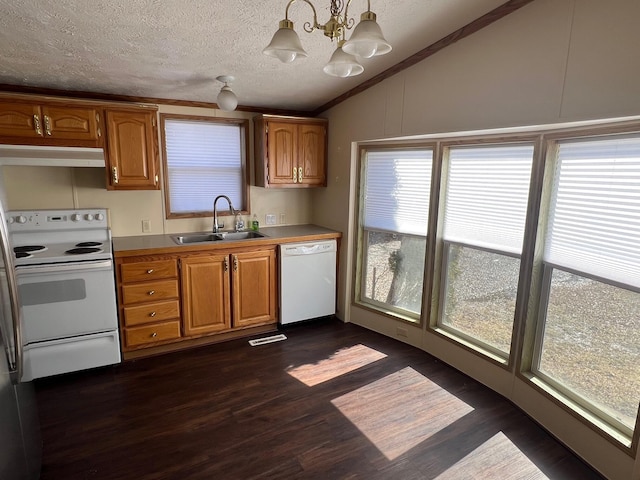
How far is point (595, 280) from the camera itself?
210cm

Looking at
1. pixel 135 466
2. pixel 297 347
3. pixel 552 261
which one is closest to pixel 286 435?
pixel 135 466

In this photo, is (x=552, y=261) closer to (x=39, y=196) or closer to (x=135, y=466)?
(x=135, y=466)

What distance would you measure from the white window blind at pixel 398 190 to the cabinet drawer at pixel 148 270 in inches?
74.6

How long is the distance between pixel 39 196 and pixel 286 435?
9.10 feet

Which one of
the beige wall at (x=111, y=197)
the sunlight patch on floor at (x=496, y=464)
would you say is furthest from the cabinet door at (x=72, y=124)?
the sunlight patch on floor at (x=496, y=464)

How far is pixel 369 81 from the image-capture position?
10.7 ft

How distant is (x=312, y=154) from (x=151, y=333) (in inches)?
90.9

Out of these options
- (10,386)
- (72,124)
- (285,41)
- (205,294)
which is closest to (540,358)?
(285,41)

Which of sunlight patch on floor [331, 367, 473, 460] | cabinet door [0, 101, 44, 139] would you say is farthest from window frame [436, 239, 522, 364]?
cabinet door [0, 101, 44, 139]

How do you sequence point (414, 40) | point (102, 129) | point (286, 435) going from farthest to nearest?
point (102, 129), point (414, 40), point (286, 435)

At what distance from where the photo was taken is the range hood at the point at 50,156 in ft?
8.39

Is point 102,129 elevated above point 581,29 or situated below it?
below

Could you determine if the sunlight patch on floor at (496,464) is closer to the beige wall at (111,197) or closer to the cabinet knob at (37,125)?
the beige wall at (111,197)

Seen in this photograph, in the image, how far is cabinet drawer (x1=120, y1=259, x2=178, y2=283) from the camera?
2936mm
